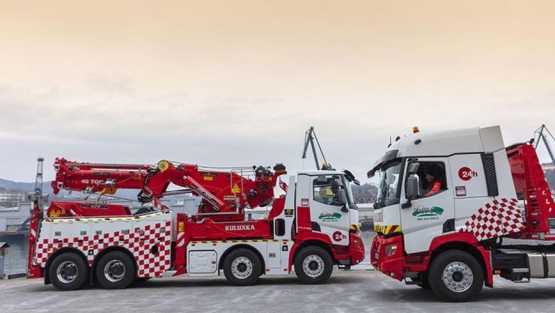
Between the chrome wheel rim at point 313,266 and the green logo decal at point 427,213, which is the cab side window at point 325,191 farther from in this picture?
the green logo decal at point 427,213

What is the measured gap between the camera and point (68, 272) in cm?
1127

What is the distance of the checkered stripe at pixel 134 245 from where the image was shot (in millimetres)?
11305

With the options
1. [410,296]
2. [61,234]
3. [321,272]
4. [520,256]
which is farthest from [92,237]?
[520,256]

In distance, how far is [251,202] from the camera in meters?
12.7

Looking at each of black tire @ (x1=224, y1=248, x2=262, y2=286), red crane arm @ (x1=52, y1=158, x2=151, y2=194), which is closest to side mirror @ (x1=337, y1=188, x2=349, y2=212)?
black tire @ (x1=224, y1=248, x2=262, y2=286)

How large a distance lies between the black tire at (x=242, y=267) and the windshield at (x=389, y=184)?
373 centimetres

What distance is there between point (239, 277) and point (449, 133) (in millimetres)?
6130

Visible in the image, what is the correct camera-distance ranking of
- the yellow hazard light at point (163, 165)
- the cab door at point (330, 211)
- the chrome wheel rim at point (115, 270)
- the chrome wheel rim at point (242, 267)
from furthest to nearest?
the yellow hazard light at point (163, 165) < the cab door at point (330, 211) < the chrome wheel rim at point (242, 267) < the chrome wheel rim at point (115, 270)

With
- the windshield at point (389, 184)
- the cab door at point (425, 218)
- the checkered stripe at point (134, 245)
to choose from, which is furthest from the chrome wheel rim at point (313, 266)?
the cab door at point (425, 218)

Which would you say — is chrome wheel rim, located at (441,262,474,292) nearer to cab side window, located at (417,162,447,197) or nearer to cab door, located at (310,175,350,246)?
cab side window, located at (417,162,447,197)

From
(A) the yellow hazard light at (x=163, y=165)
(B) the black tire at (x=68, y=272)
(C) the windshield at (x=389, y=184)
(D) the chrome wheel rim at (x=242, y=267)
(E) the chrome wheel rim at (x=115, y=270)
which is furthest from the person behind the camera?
(A) the yellow hazard light at (x=163, y=165)

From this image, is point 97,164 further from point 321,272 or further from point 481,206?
point 481,206

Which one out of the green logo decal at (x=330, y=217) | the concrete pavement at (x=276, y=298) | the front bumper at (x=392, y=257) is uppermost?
the green logo decal at (x=330, y=217)

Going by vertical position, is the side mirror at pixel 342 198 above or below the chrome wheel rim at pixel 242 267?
above
